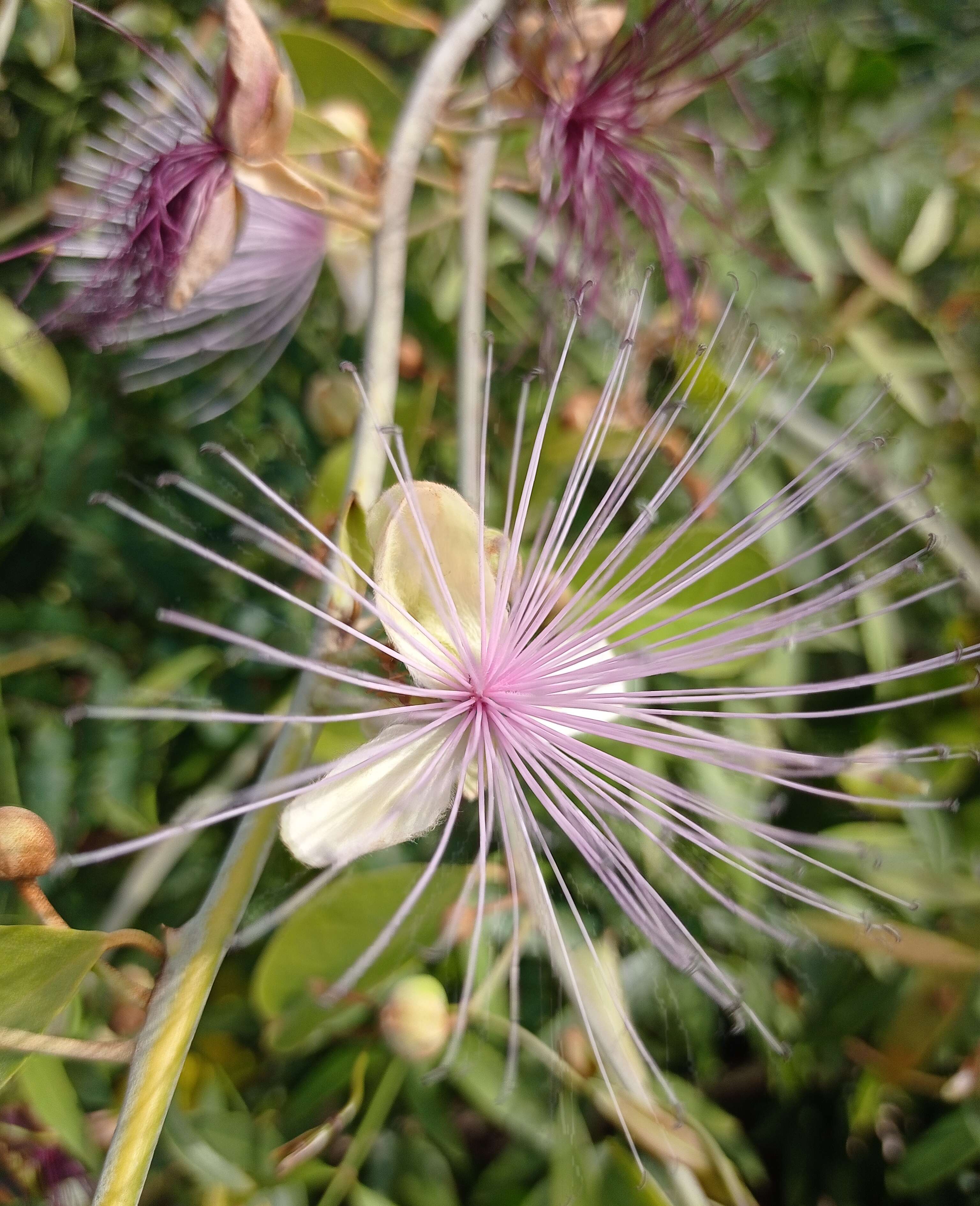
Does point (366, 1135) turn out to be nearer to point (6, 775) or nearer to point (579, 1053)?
point (579, 1053)

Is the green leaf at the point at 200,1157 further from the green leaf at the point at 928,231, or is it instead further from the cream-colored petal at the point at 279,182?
the green leaf at the point at 928,231

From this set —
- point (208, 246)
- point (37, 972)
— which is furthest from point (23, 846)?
point (208, 246)

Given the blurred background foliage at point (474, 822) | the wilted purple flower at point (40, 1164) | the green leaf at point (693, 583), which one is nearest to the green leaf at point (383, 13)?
the blurred background foliage at point (474, 822)

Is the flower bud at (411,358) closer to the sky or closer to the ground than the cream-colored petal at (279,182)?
closer to the sky

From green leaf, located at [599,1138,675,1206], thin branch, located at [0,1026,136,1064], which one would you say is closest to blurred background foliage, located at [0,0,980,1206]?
green leaf, located at [599,1138,675,1206]

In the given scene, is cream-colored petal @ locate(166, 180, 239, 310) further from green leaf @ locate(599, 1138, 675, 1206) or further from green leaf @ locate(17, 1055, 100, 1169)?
green leaf @ locate(599, 1138, 675, 1206)

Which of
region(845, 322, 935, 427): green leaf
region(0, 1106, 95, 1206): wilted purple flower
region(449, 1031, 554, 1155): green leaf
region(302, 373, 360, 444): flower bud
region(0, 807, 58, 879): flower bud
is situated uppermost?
region(845, 322, 935, 427): green leaf

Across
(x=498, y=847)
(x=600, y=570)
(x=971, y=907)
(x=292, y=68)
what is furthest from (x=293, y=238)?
(x=971, y=907)

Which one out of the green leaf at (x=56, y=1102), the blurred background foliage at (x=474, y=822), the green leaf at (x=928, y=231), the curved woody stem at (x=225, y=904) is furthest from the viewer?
the green leaf at (x=928, y=231)
